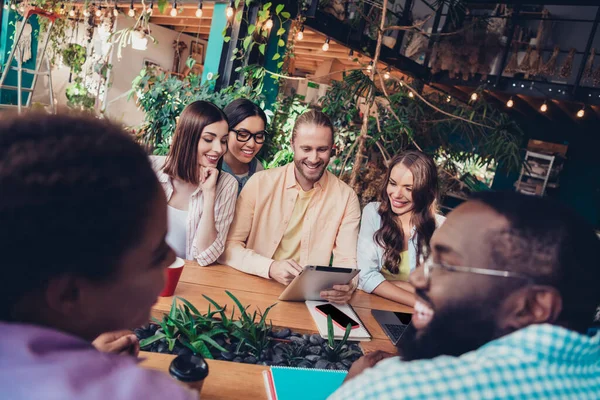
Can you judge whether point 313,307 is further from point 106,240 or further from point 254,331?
point 106,240

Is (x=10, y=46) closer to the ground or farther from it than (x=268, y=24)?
closer to the ground

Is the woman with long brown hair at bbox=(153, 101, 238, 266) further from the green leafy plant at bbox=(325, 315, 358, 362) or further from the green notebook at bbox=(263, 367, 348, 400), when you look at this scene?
the green notebook at bbox=(263, 367, 348, 400)

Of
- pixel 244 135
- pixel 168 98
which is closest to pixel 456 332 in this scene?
pixel 244 135

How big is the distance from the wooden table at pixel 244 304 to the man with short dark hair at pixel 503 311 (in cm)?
48

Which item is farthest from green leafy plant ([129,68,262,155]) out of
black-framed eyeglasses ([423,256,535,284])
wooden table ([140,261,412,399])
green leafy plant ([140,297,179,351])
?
black-framed eyeglasses ([423,256,535,284])

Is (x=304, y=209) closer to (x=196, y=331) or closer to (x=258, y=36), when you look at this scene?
(x=196, y=331)

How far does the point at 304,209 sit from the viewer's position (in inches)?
108

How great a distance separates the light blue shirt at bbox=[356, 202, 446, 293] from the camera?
231 cm

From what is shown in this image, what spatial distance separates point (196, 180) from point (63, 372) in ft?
6.49

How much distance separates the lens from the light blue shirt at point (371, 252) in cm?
231

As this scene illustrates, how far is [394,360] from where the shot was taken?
0.86 metres

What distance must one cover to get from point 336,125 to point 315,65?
4907 millimetres

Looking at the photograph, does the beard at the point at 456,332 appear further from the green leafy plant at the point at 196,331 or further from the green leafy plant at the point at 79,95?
the green leafy plant at the point at 79,95

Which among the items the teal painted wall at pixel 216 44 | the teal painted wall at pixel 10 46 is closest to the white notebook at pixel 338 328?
the teal painted wall at pixel 216 44
